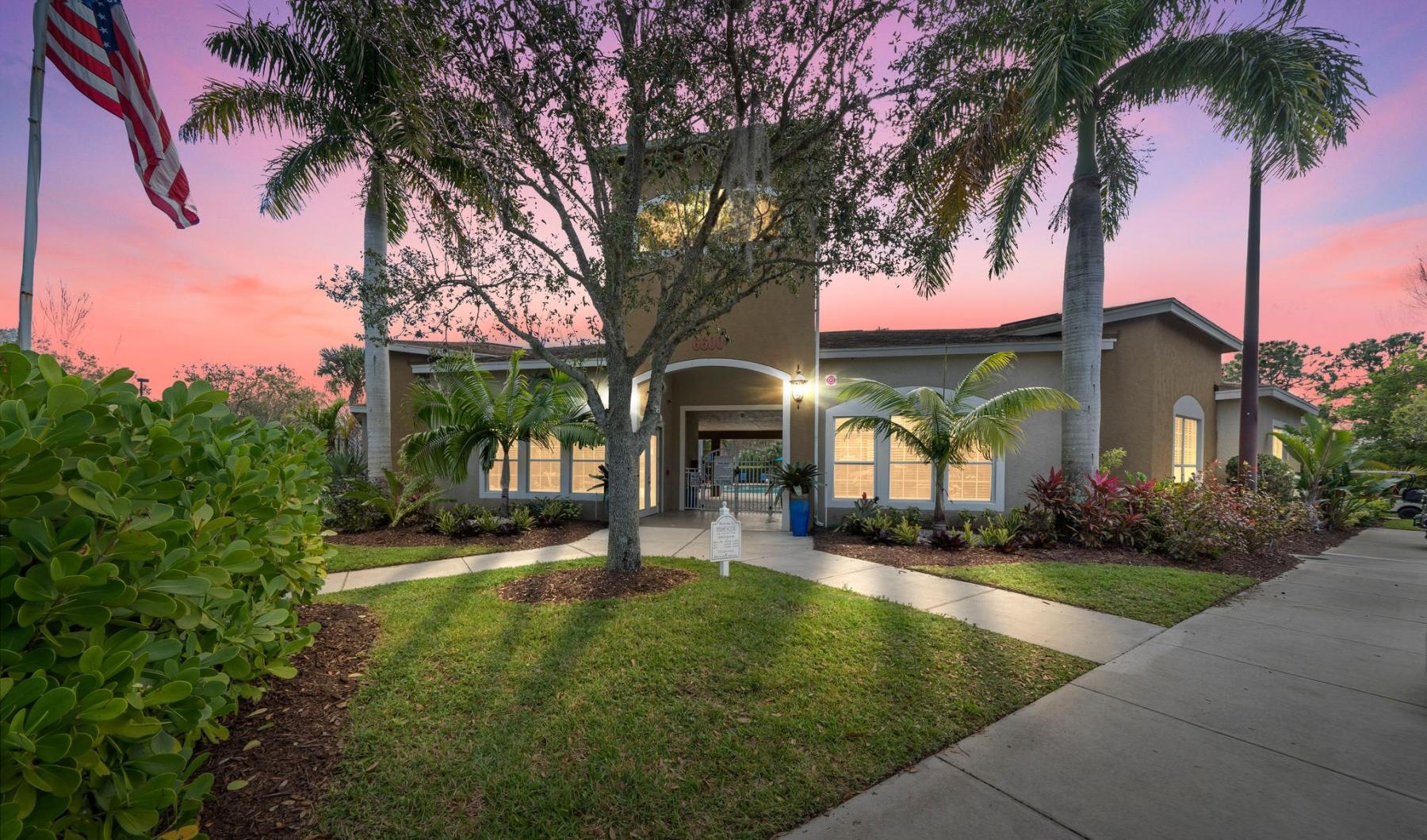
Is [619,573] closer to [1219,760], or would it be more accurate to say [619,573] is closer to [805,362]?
[1219,760]

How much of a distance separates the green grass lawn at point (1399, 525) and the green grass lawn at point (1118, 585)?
10984 millimetres

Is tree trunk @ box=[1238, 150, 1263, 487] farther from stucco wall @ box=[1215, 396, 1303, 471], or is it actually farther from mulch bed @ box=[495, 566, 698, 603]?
mulch bed @ box=[495, 566, 698, 603]

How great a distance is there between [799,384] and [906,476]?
3.06 metres

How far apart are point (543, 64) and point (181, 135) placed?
8899 mm

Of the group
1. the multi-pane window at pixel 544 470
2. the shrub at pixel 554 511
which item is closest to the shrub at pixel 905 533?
the shrub at pixel 554 511

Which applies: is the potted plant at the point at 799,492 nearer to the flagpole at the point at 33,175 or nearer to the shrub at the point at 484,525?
the shrub at the point at 484,525

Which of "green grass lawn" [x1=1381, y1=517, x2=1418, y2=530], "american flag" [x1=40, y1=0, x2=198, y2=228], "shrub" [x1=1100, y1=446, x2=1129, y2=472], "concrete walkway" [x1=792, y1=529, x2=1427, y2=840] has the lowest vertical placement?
"green grass lawn" [x1=1381, y1=517, x2=1418, y2=530]

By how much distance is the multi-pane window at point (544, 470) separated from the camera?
12664 millimetres

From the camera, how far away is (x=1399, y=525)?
534 inches

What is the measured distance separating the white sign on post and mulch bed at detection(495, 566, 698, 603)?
395mm

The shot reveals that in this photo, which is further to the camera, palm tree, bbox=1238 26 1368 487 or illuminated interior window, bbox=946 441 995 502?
illuminated interior window, bbox=946 441 995 502

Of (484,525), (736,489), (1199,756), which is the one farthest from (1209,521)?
(484,525)

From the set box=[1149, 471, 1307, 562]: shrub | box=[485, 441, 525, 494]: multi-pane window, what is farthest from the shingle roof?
box=[485, 441, 525, 494]: multi-pane window

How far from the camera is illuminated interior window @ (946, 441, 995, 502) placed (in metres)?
11.0
